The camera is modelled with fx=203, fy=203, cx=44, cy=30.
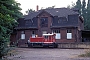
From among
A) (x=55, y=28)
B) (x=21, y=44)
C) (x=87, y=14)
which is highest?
(x=87, y=14)

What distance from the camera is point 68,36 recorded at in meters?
41.8

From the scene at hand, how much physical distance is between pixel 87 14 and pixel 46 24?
25069mm

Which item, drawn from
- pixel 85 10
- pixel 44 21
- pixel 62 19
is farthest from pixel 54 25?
pixel 85 10

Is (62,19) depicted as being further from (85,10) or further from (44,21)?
(85,10)

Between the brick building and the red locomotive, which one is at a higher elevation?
the brick building

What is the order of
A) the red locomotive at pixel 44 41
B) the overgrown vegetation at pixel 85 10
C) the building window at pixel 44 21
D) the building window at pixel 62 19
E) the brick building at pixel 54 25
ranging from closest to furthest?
the red locomotive at pixel 44 41 < the brick building at pixel 54 25 < the building window at pixel 62 19 < the building window at pixel 44 21 < the overgrown vegetation at pixel 85 10

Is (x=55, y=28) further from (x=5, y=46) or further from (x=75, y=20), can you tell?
(x=5, y=46)

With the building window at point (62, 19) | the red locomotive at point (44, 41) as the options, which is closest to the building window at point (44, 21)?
the building window at point (62, 19)

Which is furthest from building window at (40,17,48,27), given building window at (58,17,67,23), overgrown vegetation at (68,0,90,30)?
overgrown vegetation at (68,0,90,30)

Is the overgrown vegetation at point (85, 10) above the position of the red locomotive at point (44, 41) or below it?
above

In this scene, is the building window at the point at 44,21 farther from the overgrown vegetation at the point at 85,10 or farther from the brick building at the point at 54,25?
the overgrown vegetation at the point at 85,10

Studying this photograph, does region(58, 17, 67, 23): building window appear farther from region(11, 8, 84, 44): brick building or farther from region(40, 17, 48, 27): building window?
region(40, 17, 48, 27): building window

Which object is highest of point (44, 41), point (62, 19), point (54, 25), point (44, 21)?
point (62, 19)

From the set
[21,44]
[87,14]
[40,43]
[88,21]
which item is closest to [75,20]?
[40,43]
